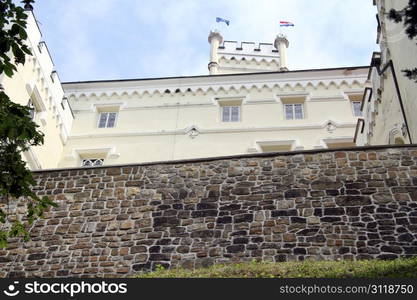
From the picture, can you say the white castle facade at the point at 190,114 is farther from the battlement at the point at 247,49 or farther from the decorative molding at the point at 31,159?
the battlement at the point at 247,49

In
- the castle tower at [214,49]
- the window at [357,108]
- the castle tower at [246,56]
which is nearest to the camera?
the window at [357,108]

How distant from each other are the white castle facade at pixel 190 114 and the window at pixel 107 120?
0.15ft

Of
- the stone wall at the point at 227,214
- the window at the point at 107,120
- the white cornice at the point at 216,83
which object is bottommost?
the stone wall at the point at 227,214

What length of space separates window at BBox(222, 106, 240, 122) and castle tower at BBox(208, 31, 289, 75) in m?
7.81

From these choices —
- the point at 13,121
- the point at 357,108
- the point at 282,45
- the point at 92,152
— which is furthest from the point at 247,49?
the point at 13,121

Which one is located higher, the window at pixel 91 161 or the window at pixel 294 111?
the window at pixel 294 111

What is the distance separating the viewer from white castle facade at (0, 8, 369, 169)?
73.3 feet

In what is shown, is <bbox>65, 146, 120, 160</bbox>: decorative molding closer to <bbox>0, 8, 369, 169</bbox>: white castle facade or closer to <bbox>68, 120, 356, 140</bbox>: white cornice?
<bbox>0, 8, 369, 169</bbox>: white castle facade

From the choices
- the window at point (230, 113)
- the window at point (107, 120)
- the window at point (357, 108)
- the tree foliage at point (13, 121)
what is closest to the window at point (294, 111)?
the window at point (230, 113)

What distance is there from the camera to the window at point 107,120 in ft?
79.4

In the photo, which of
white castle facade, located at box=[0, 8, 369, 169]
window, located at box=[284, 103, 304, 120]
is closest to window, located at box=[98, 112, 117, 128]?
white castle facade, located at box=[0, 8, 369, 169]

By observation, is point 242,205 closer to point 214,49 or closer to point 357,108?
point 357,108

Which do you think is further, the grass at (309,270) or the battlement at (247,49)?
the battlement at (247,49)

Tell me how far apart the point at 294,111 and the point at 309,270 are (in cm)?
1434
